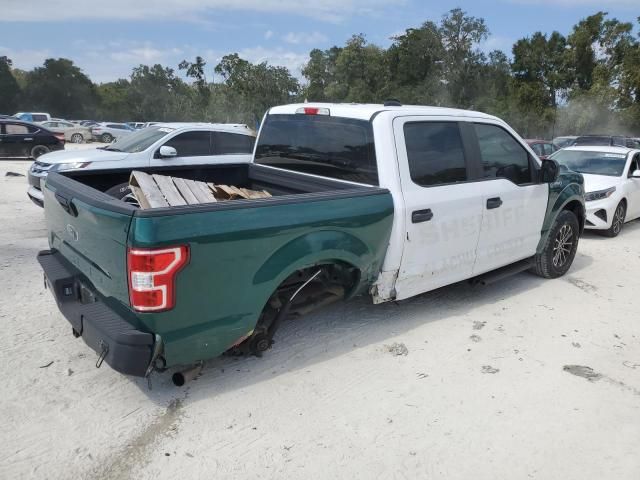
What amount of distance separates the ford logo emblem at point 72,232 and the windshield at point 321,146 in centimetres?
194

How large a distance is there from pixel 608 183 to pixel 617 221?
656mm

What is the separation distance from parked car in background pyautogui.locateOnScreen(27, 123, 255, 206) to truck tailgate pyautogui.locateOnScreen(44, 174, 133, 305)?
458 cm

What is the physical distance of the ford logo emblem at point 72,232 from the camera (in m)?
3.35

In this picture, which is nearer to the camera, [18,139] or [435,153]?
[435,153]

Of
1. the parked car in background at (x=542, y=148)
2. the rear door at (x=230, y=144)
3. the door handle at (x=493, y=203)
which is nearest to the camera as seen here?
the door handle at (x=493, y=203)

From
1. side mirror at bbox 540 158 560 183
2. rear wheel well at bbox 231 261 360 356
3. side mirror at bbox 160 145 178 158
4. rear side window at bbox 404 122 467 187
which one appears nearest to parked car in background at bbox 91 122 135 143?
side mirror at bbox 160 145 178 158

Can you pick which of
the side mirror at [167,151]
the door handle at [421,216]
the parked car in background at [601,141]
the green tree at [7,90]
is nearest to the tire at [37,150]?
the side mirror at [167,151]

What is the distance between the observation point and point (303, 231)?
3.29 meters

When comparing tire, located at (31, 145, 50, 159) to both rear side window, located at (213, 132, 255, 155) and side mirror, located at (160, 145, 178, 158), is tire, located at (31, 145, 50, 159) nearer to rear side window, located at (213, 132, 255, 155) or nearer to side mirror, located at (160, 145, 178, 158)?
rear side window, located at (213, 132, 255, 155)

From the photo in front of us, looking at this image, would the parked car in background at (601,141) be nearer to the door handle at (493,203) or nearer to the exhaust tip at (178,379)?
the door handle at (493,203)

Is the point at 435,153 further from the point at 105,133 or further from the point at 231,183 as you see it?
the point at 105,133

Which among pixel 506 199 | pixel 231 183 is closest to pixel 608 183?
pixel 506 199

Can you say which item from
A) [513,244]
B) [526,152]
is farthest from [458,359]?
[526,152]

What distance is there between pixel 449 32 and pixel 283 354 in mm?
53222
